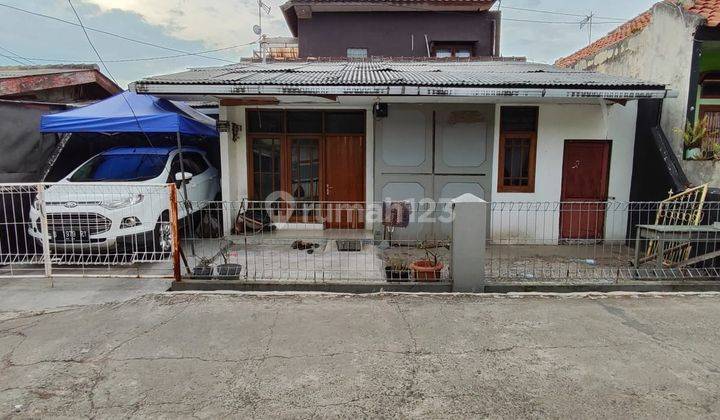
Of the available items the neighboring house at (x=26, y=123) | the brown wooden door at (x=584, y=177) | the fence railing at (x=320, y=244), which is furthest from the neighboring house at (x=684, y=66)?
the neighboring house at (x=26, y=123)

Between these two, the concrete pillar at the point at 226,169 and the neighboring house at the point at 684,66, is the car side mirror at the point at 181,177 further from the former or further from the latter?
the neighboring house at the point at 684,66

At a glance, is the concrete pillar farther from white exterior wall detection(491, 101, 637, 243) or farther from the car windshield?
white exterior wall detection(491, 101, 637, 243)

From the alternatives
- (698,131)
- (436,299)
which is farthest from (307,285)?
(698,131)

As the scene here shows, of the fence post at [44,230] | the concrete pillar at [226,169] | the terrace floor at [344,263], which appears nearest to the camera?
the fence post at [44,230]

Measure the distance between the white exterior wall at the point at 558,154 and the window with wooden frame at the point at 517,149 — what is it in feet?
0.34

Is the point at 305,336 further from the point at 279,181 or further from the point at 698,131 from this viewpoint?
the point at 698,131

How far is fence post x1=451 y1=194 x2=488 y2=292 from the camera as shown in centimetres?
515

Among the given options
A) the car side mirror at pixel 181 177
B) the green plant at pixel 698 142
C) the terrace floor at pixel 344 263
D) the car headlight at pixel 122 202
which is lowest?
the terrace floor at pixel 344 263

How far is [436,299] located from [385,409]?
2303 millimetres

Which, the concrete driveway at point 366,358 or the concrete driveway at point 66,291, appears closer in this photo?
the concrete driveway at point 366,358

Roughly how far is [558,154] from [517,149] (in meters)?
0.83

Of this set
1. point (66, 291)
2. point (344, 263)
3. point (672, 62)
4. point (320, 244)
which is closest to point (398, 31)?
point (672, 62)

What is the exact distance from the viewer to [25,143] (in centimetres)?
714

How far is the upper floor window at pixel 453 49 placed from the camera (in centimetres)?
1461
